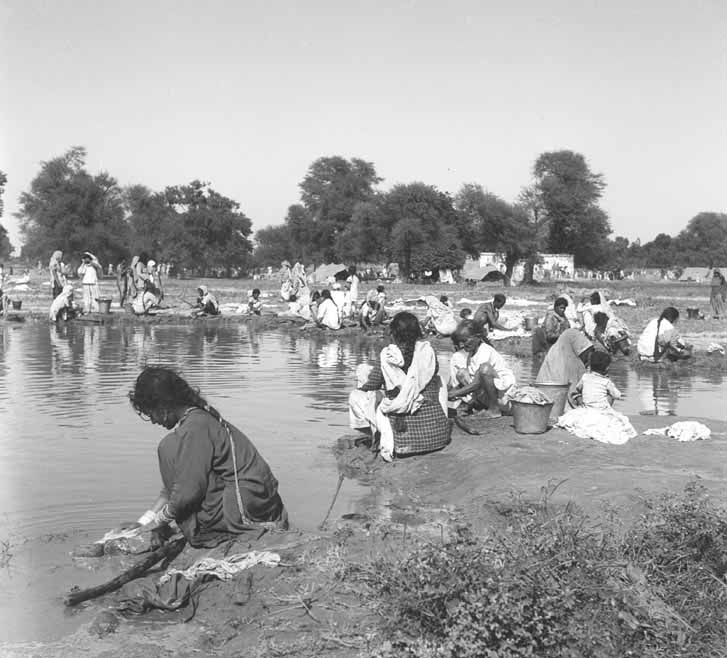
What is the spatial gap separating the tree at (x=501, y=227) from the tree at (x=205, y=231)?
19316mm

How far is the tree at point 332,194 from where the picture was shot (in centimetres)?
7694

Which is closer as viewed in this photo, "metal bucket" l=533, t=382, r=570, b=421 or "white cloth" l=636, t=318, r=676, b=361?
"metal bucket" l=533, t=382, r=570, b=421

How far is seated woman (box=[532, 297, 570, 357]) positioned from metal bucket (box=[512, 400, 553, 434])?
241 inches

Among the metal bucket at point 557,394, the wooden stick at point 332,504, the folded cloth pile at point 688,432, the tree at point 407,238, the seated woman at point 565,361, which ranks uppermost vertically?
the tree at point 407,238

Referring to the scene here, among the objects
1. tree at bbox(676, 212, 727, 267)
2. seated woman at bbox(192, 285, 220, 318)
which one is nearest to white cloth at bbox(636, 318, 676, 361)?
seated woman at bbox(192, 285, 220, 318)

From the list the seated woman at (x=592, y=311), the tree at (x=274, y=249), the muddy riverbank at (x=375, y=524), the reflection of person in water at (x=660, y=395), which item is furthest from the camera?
the tree at (x=274, y=249)

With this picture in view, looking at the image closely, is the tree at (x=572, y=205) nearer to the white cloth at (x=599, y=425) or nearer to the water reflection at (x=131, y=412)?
the water reflection at (x=131, y=412)

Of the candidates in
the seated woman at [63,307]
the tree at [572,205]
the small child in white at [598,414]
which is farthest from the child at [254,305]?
the tree at [572,205]

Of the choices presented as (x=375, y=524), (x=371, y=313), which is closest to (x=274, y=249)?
(x=371, y=313)

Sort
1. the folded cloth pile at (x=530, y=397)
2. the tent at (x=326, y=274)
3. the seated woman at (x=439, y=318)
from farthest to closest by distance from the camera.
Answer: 1. the tent at (x=326, y=274)
2. the seated woman at (x=439, y=318)
3. the folded cloth pile at (x=530, y=397)

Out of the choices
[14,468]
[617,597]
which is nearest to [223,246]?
[14,468]

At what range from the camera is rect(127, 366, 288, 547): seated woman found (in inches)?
201

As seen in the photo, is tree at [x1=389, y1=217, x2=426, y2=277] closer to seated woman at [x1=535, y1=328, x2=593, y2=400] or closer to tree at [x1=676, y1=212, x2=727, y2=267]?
tree at [x1=676, y1=212, x2=727, y2=267]

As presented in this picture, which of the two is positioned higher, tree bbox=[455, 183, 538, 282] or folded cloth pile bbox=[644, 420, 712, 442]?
tree bbox=[455, 183, 538, 282]
